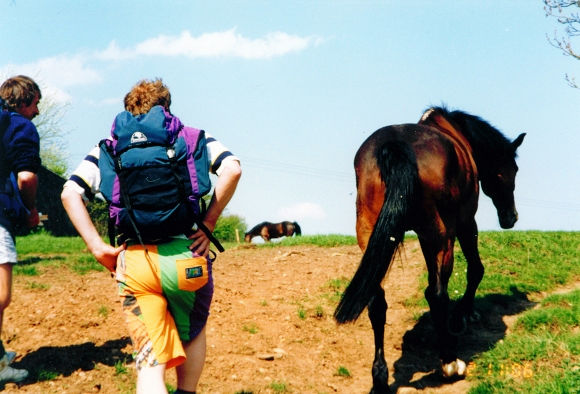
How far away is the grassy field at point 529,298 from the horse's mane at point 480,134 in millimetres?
1973

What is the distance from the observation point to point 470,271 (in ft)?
22.0

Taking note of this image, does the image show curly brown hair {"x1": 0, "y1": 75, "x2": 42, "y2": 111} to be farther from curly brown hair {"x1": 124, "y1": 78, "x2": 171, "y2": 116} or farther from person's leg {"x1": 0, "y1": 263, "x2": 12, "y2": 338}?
curly brown hair {"x1": 124, "y1": 78, "x2": 171, "y2": 116}

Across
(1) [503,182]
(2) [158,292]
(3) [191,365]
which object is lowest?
Result: (3) [191,365]

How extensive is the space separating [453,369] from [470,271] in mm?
1731

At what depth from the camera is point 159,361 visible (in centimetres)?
282

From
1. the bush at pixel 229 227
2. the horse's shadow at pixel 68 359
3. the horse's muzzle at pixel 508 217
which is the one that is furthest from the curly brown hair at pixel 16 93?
the bush at pixel 229 227

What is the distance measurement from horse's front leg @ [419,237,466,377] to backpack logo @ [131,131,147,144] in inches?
122

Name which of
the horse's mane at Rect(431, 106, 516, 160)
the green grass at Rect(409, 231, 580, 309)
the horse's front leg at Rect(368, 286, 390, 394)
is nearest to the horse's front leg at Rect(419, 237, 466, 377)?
the horse's front leg at Rect(368, 286, 390, 394)

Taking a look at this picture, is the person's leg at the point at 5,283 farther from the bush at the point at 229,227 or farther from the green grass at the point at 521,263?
the bush at the point at 229,227

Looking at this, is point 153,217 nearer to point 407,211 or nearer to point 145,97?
point 145,97

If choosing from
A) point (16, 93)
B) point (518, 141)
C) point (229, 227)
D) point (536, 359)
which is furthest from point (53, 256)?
point (229, 227)

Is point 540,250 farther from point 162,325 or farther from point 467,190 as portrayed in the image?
point 162,325

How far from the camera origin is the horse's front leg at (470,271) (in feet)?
21.0

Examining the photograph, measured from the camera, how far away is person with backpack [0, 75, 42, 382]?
4234 mm
